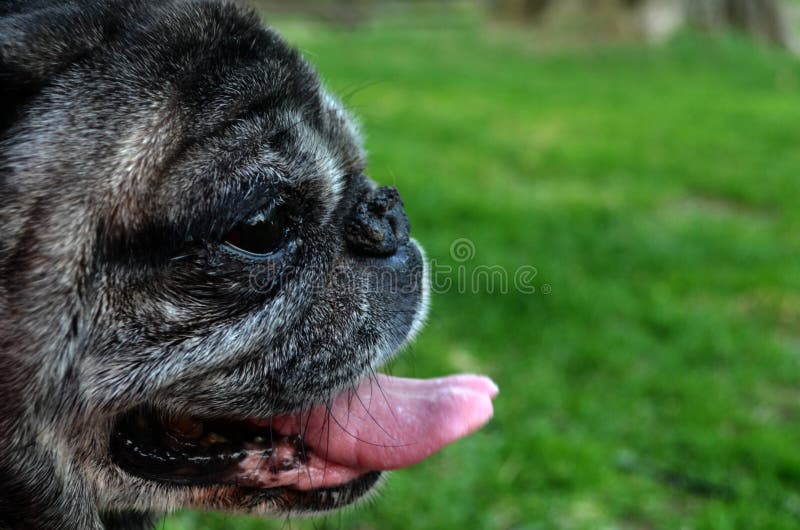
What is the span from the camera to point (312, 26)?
23.0 metres

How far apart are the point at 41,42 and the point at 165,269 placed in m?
0.71

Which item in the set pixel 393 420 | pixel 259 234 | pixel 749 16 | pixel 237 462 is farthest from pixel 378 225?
pixel 749 16

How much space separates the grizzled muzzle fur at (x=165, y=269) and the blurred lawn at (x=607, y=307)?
0.98 meters

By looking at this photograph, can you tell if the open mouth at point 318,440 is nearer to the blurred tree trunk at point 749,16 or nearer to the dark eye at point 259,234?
the dark eye at point 259,234

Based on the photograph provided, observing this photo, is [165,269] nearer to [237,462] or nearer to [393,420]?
[237,462]

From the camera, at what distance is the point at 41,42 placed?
89.7 inches

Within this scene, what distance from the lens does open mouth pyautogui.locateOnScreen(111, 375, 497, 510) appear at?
2.46m

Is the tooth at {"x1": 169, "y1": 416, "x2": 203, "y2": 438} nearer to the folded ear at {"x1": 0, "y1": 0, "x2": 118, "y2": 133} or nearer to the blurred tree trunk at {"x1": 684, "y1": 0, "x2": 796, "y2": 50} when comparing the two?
the folded ear at {"x1": 0, "y1": 0, "x2": 118, "y2": 133}

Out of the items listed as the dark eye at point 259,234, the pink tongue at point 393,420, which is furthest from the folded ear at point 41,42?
the pink tongue at point 393,420

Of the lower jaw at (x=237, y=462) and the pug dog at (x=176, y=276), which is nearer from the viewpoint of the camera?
the pug dog at (x=176, y=276)

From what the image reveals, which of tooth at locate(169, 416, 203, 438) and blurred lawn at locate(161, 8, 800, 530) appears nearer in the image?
tooth at locate(169, 416, 203, 438)

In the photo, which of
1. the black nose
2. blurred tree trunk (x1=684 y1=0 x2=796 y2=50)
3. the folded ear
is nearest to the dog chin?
the black nose

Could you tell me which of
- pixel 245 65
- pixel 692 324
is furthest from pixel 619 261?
pixel 245 65

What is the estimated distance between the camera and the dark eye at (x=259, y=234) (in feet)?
7.87
